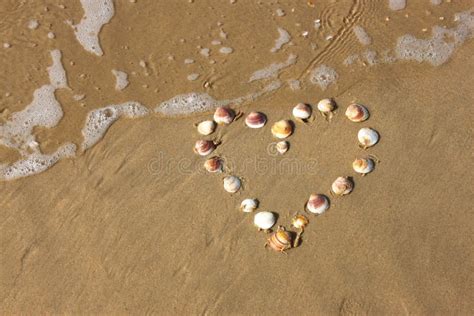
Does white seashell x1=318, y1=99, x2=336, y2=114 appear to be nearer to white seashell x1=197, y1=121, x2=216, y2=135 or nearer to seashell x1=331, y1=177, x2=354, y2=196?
seashell x1=331, y1=177, x2=354, y2=196

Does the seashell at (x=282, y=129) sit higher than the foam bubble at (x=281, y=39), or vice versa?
the foam bubble at (x=281, y=39)

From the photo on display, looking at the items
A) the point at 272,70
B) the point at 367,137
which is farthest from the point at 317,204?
the point at 272,70

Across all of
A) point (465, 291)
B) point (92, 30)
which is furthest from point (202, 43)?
point (465, 291)

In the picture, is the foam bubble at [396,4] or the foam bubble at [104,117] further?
the foam bubble at [396,4]

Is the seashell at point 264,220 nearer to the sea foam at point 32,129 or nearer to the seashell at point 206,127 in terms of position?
the seashell at point 206,127

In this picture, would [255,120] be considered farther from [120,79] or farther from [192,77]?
[120,79]

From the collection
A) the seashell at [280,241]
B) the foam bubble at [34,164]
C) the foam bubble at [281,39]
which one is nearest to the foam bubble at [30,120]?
the foam bubble at [34,164]
